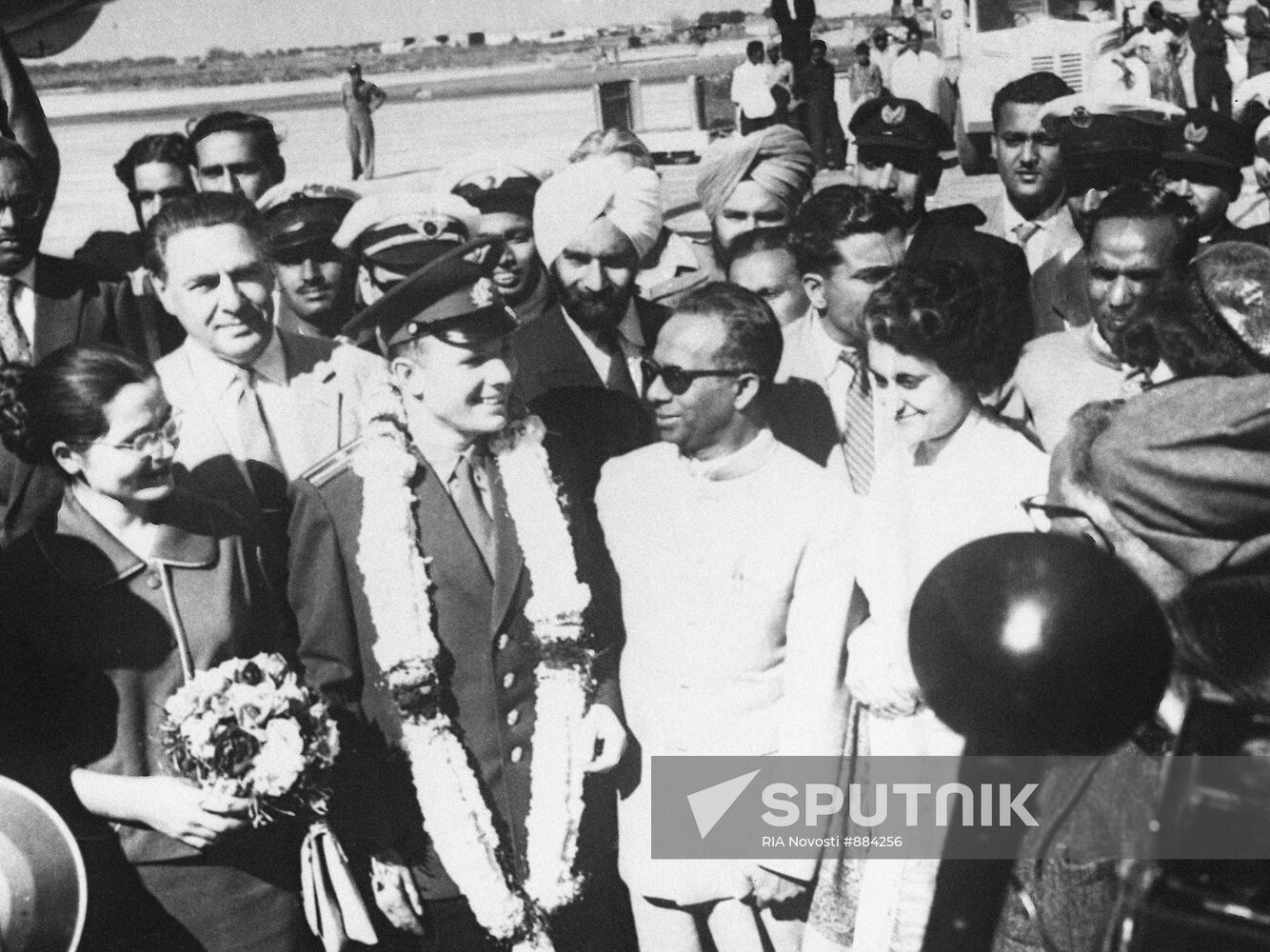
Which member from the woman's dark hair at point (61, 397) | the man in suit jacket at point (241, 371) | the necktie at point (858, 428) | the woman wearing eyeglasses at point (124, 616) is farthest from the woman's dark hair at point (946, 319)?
the woman's dark hair at point (61, 397)

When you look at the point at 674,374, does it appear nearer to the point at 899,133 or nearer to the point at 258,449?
the point at 899,133

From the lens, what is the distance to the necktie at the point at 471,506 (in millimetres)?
3502

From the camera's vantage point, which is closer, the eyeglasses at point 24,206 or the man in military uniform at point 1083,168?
the eyeglasses at point 24,206

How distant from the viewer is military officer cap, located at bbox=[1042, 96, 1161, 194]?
3.60 m

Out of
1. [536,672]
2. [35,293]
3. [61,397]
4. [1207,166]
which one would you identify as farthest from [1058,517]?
[35,293]

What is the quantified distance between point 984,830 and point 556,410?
4.87ft

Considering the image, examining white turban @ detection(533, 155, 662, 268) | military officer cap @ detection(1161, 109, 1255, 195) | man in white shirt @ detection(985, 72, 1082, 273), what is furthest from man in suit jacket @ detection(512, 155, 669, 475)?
military officer cap @ detection(1161, 109, 1255, 195)

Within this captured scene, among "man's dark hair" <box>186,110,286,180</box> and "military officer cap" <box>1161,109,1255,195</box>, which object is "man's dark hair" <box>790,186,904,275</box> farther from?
"man's dark hair" <box>186,110,286,180</box>

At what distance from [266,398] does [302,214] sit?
0.47m

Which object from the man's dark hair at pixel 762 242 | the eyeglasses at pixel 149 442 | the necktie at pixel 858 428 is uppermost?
the man's dark hair at pixel 762 242

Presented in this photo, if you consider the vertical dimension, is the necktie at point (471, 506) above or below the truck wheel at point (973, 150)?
below

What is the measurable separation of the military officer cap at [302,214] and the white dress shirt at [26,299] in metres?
0.60

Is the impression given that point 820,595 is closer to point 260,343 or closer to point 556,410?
point 556,410

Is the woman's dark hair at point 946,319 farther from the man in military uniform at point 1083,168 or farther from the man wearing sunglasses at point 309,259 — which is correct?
the man wearing sunglasses at point 309,259
